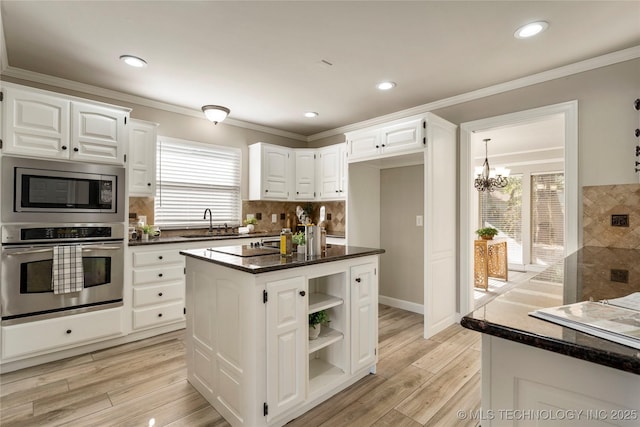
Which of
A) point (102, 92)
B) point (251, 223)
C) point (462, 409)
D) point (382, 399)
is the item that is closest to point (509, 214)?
point (251, 223)

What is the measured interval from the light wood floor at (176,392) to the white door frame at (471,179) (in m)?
0.88

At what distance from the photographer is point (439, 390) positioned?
7.33ft

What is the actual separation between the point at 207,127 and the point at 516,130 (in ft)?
14.9

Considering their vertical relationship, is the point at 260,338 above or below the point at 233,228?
below

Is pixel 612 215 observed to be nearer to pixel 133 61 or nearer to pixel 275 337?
pixel 275 337

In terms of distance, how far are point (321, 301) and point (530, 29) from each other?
2.47m

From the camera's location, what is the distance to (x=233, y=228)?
446cm

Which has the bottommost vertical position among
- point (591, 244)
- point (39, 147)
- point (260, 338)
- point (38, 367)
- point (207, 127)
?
point (38, 367)

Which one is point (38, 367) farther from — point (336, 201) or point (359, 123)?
point (359, 123)

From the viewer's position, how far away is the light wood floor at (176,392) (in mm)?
1935

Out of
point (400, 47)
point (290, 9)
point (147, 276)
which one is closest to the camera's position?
point (290, 9)

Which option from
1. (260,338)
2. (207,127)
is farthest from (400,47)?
(207,127)

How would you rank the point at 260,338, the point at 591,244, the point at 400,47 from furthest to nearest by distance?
the point at 591,244, the point at 400,47, the point at 260,338

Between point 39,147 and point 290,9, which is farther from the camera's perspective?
point 39,147
